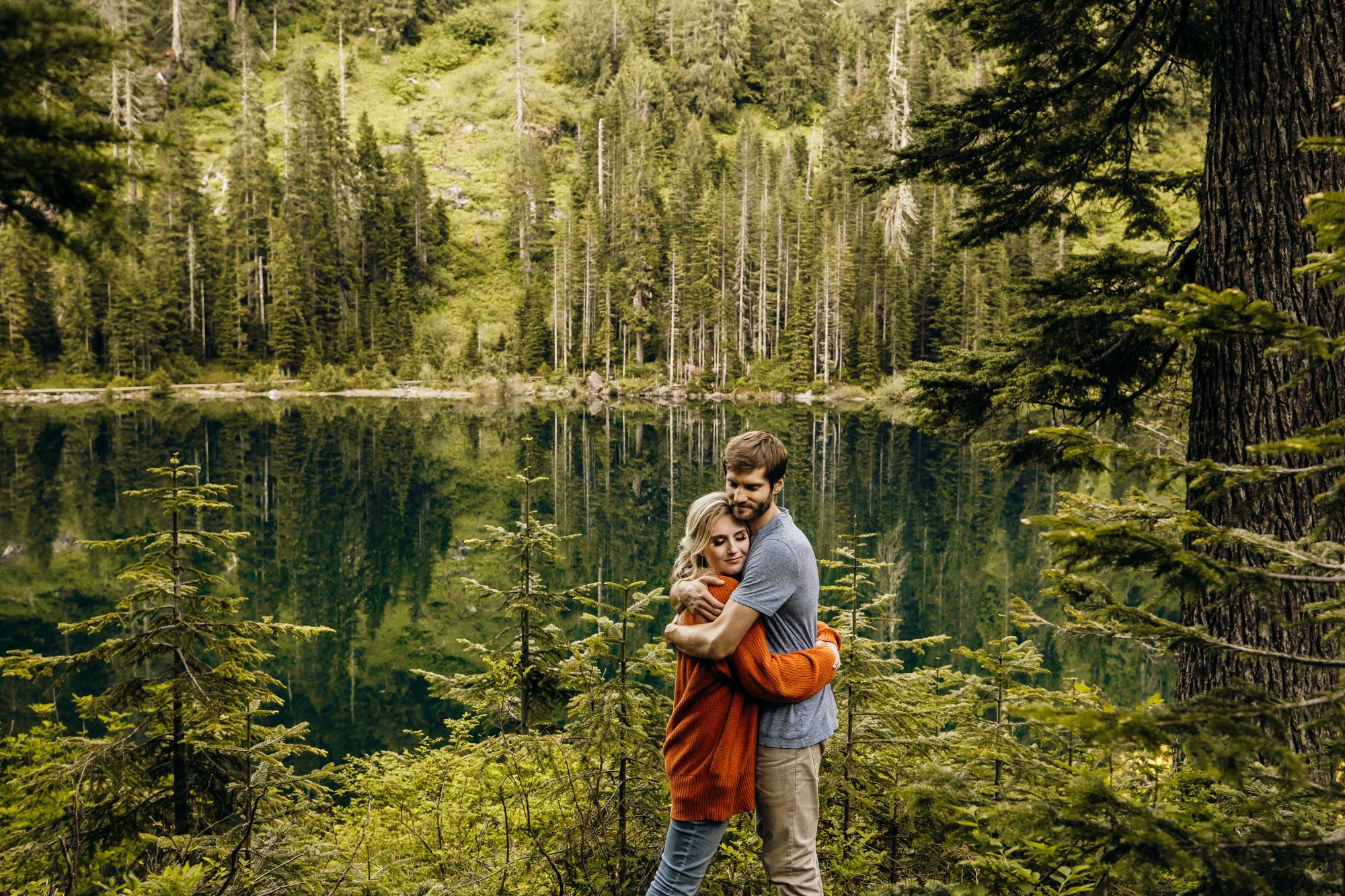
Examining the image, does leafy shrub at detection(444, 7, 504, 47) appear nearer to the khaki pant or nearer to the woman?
the woman

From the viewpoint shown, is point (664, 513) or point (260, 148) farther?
point (260, 148)

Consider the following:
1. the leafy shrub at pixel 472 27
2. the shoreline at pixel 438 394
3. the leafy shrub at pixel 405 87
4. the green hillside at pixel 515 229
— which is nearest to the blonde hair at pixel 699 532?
the green hillside at pixel 515 229

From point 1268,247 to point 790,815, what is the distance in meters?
3.18

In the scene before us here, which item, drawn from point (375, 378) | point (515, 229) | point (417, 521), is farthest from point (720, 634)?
point (515, 229)

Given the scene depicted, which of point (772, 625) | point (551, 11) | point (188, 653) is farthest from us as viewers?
point (551, 11)

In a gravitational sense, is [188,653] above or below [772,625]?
below

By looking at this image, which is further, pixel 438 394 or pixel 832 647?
pixel 438 394

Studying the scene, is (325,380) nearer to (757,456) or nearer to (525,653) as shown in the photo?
(525,653)

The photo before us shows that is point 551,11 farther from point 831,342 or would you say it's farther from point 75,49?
point 75,49

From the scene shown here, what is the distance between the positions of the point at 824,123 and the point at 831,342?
32.0 meters

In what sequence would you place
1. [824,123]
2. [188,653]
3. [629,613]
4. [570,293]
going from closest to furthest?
[629,613]
[188,653]
[570,293]
[824,123]

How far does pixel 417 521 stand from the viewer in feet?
61.2

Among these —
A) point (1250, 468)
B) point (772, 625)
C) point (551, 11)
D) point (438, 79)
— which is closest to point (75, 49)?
point (772, 625)

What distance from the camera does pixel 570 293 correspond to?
2172 inches
